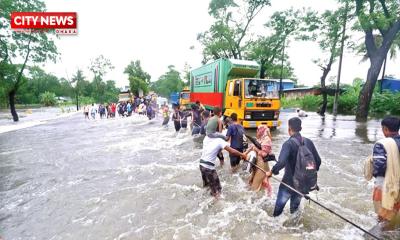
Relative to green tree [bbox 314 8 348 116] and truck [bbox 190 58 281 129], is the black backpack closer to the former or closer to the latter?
truck [bbox 190 58 281 129]

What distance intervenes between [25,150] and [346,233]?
12.8m

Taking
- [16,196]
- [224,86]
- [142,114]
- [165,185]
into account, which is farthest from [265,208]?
[142,114]

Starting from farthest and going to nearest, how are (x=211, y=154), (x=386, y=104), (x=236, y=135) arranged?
(x=386, y=104) → (x=236, y=135) → (x=211, y=154)

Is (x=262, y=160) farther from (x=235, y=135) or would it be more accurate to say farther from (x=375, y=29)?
(x=375, y=29)

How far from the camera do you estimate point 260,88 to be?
482 inches

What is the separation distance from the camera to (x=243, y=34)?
28.3 metres

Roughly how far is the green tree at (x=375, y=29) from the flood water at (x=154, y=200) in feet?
30.9

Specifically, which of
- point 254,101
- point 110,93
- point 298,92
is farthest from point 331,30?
point 110,93

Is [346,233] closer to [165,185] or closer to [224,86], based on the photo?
[165,185]

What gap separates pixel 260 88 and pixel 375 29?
35.9ft

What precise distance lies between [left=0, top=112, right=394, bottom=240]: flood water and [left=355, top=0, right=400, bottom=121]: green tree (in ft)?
30.9

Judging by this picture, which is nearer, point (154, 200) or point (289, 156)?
point (289, 156)

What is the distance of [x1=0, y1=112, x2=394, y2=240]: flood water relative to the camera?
14.1ft

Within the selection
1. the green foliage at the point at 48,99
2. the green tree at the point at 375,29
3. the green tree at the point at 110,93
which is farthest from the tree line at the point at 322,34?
the green foliage at the point at 48,99
